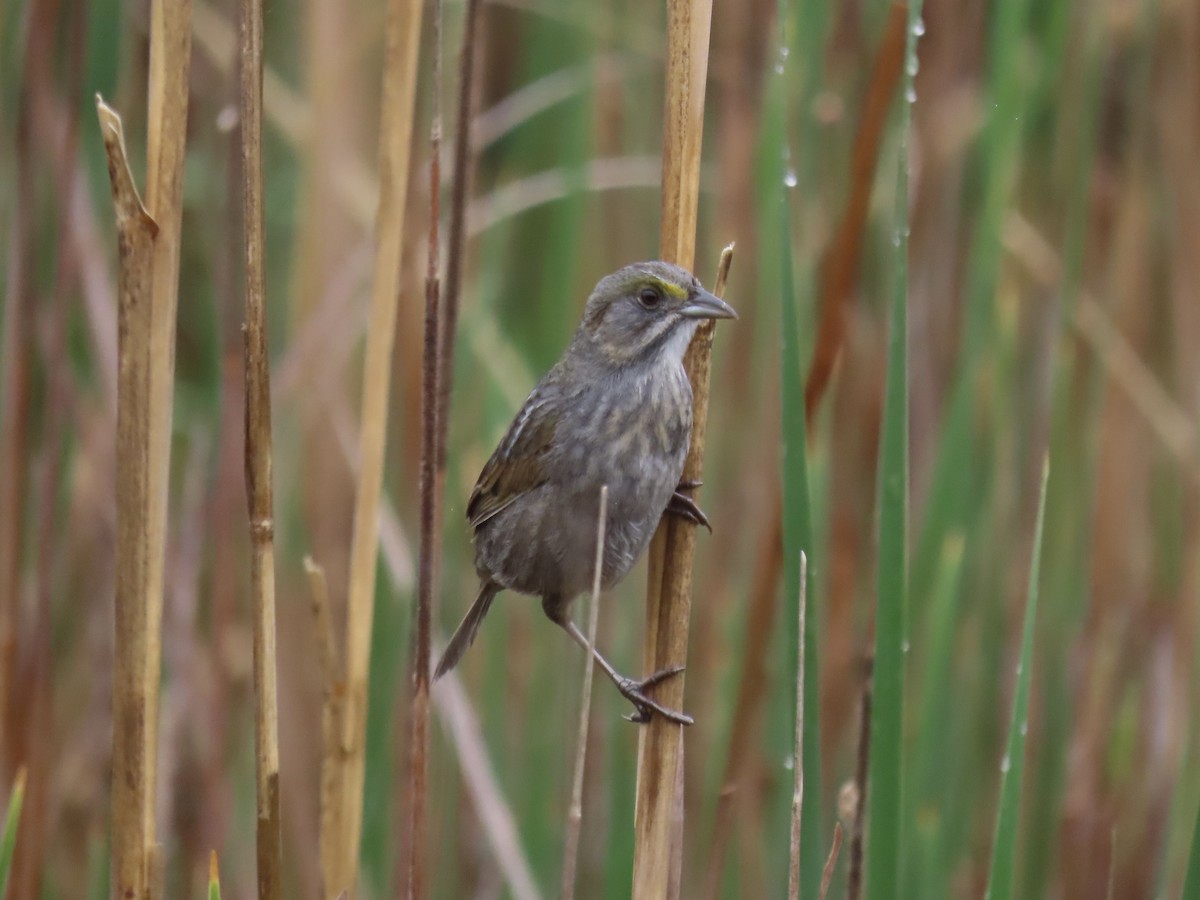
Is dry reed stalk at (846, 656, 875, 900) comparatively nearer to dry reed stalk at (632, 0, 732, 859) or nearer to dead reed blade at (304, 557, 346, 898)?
dry reed stalk at (632, 0, 732, 859)

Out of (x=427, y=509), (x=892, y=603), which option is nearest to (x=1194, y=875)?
(x=892, y=603)

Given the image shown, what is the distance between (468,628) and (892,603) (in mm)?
1107

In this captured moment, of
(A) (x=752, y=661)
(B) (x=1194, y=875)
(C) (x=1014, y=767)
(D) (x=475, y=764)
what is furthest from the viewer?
(D) (x=475, y=764)

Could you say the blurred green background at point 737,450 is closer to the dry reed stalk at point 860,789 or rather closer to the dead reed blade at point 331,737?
the dry reed stalk at point 860,789

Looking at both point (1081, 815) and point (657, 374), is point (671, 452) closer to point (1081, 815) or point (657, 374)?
point (657, 374)

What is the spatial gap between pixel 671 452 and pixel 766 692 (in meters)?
1.09

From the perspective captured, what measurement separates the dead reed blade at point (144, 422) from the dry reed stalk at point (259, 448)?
9cm

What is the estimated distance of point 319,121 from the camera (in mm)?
3123

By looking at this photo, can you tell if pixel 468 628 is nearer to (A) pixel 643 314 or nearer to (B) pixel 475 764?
(B) pixel 475 764

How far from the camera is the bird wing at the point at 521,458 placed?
246 cm

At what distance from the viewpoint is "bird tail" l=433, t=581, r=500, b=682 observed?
2527 millimetres

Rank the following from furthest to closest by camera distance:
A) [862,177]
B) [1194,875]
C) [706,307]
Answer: [862,177] < [706,307] < [1194,875]

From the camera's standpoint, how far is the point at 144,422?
1700 millimetres

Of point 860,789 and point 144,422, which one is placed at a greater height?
point 144,422
